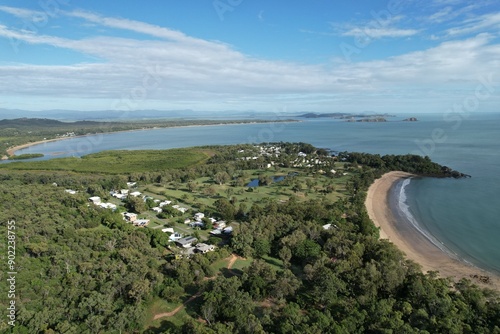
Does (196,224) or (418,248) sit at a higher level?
(196,224)

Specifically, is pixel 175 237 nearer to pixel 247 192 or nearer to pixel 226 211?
pixel 226 211

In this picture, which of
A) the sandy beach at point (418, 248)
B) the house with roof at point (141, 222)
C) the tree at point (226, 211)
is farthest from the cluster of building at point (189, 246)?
the sandy beach at point (418, 248)

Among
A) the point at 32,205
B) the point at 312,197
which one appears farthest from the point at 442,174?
the point at 32,205

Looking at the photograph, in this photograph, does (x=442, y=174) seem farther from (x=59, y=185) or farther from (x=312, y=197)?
(x=59, y=185)

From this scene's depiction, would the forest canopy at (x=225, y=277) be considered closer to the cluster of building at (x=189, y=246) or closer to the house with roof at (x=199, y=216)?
the cluster of building at (x=189, y=246)

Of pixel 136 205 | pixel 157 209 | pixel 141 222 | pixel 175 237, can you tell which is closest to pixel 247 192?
pixel 157 209

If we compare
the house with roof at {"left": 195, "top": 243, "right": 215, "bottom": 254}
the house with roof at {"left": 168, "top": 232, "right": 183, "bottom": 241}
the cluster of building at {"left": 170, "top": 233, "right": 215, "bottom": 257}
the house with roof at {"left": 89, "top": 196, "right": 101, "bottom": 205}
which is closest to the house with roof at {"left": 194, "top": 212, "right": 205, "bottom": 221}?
the house with roof at {"left": 168, "top": 232, "right": 183, "bottom": 241}
